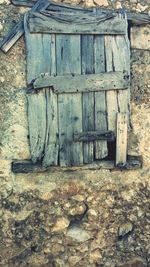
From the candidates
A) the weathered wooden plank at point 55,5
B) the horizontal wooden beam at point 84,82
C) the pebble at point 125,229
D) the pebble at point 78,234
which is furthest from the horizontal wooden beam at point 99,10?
the pebble at point 78,234

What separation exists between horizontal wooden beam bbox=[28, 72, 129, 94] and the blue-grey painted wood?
0.23 ft

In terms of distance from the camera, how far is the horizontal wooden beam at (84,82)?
3.84 meters

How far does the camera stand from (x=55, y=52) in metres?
3.87

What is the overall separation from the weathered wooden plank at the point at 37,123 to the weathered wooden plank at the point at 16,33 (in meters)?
0.57

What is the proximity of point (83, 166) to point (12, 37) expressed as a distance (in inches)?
62.5

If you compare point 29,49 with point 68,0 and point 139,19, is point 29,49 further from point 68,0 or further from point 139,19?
point 139,19

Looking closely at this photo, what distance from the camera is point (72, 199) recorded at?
4.06 metres

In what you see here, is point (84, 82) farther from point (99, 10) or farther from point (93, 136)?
point (99, 10)

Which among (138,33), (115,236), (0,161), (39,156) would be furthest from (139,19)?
(115,236)

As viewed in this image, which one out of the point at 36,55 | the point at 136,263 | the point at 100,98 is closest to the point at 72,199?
the point at 136,263

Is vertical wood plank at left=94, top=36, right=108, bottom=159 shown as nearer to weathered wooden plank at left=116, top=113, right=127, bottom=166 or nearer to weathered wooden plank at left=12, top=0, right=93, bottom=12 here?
weathered wooden plank at left=116, top=113, right=127, bottom=166

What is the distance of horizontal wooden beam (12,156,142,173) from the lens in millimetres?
3904

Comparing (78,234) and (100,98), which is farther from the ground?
(100,98)

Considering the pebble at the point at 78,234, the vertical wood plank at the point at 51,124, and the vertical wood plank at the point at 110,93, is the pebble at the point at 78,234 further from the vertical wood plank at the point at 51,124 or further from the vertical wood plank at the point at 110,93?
the vertical wood plank at the point at 110,93
